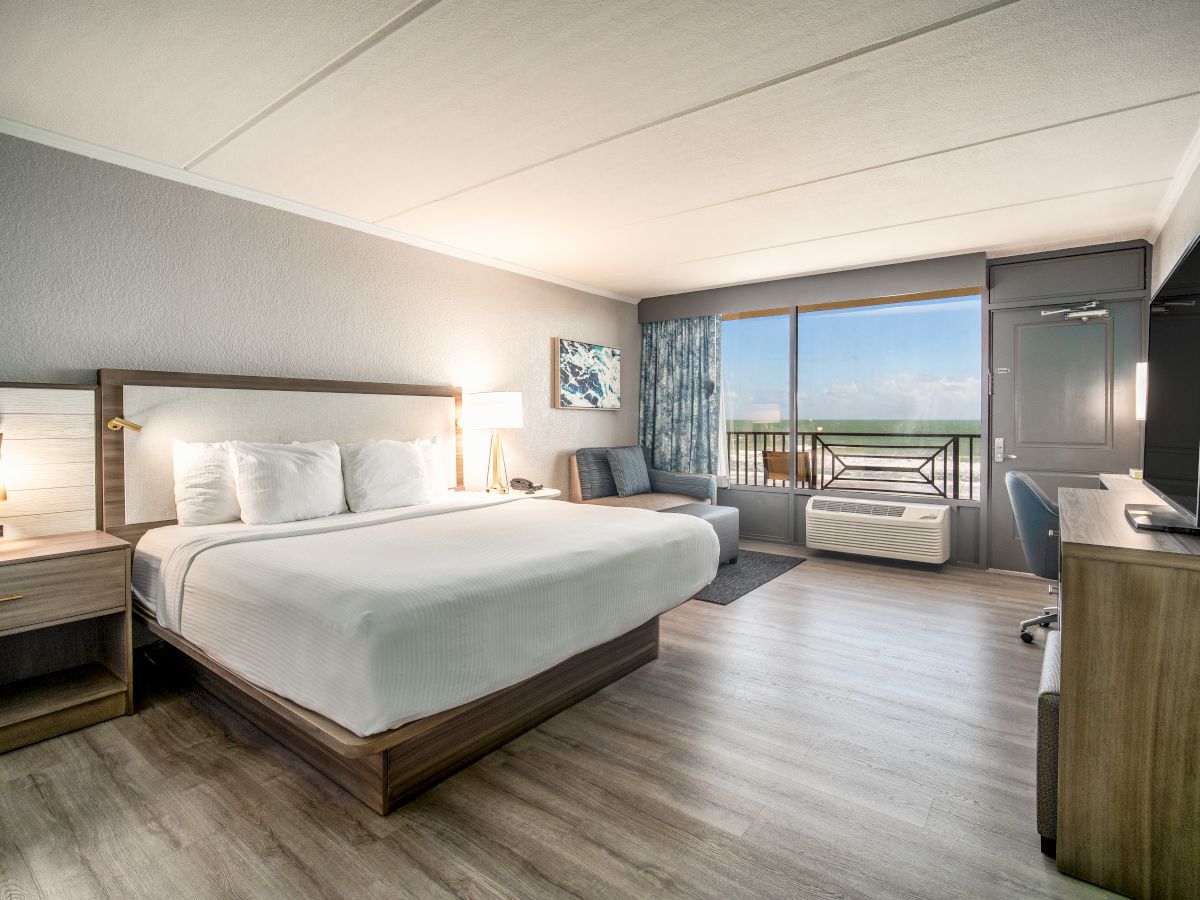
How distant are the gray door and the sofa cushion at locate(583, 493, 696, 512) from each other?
2.49 meters

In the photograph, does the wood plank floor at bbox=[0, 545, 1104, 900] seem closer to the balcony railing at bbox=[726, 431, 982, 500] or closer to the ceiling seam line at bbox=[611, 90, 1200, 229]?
the ceiling seam line at bbox=[611, 90, 1200, 229]

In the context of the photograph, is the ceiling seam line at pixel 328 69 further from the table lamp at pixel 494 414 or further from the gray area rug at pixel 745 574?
the gray area rug at pixel 745 574

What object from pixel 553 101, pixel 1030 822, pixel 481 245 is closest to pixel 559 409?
pixel 481 245

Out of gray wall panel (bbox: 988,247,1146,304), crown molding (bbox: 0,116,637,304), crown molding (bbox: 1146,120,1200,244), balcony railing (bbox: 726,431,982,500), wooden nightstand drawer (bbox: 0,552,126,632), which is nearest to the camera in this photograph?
wooden nightstand drawer (bbox: 0,552,126,632)

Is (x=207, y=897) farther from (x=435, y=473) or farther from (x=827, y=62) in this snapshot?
(x=827, y=62)

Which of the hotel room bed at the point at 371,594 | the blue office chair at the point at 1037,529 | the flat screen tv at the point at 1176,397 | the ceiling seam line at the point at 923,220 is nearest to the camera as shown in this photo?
the hotel room bed at the point at 371,594

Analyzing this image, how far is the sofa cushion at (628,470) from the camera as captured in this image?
18.5ft

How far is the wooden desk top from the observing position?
1586mm

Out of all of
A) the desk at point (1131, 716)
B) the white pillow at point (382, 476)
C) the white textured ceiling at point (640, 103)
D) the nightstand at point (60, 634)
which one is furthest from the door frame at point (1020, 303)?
the nightstand at point (60, 634)

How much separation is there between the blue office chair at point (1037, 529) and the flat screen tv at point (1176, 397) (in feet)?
2.07

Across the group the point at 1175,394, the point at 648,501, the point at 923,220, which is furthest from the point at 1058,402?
the point at 648,501

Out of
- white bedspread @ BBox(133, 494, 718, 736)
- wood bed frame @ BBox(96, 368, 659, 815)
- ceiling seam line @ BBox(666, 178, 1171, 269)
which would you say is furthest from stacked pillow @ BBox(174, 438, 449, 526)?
ceiling seam line @ BBox(666, 178, 1171, 269)

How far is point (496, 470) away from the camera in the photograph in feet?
15.5

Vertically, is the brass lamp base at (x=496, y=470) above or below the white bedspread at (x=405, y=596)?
above
